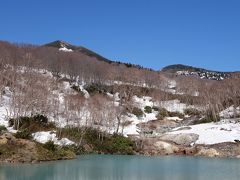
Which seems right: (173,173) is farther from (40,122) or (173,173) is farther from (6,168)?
(40,122)

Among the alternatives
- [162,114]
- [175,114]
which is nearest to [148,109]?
[162,114]

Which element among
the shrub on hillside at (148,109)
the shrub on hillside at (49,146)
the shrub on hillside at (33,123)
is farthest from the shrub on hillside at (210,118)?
the shrub on hillside at (49,146)

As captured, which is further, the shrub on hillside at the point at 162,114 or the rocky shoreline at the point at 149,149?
the shrub on hillside at the point at 162,114

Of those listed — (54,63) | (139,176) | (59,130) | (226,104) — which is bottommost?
(139,176)

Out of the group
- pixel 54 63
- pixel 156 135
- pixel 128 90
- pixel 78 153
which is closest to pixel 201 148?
pixel 156 135

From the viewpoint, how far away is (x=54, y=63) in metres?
135

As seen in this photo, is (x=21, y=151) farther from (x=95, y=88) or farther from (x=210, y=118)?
(x=95, y=88)

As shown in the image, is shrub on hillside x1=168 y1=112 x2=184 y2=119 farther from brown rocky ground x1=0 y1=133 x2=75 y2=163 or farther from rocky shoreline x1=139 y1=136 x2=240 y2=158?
brown rocky ground x1=0 y1=133 x2=75 y2=163

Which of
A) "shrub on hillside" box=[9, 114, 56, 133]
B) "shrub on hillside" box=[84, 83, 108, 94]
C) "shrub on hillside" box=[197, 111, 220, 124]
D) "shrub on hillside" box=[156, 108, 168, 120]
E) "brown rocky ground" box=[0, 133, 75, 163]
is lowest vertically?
"brown rocky ground" box=[0, 133, 75, 163]

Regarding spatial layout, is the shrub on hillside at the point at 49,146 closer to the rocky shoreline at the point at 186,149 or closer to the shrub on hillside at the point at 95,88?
the rocky shoreline at the point at 186,149

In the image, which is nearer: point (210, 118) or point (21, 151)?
point (21, 151)

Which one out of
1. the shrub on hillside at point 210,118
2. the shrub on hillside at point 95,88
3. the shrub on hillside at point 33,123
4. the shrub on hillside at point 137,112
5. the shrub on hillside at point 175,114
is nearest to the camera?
the shrub on hillside at point 33,123

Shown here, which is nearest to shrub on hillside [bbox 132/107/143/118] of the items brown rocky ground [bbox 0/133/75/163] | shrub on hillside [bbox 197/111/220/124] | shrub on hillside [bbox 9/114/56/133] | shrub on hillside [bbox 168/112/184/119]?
shrub on hillside [bbox 168/112/184/119]

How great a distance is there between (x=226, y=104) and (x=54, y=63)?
201ft
